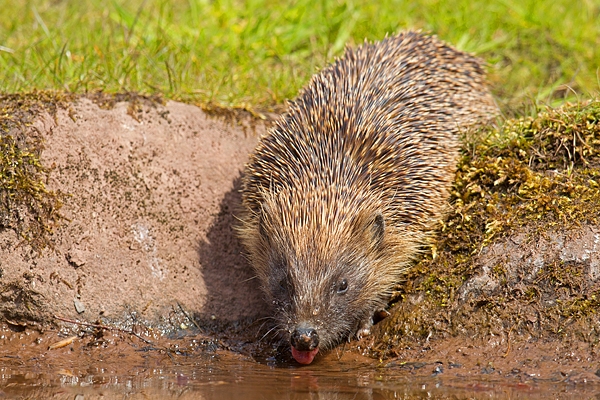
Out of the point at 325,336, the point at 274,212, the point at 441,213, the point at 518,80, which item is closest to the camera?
the point at 325,336

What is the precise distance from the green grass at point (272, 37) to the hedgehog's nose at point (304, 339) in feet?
12.0

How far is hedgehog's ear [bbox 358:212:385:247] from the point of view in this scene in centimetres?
724

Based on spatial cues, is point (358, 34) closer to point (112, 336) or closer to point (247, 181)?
point (247, 181)

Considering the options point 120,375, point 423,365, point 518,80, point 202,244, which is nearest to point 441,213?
point 423,365

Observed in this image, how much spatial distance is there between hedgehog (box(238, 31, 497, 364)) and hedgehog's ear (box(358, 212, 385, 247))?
10 millimetres

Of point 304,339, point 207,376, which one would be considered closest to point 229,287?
point 207,376

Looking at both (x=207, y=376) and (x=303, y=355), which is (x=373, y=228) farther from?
(x=207, y=376)

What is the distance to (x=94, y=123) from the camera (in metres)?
8.27

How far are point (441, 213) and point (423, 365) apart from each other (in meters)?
1.64

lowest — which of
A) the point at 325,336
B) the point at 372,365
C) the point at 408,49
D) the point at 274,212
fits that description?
the point at 372,365

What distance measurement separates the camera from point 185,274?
8031 mm

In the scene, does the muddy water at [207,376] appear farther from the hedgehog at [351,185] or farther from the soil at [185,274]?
the hedgehog at [351,185]

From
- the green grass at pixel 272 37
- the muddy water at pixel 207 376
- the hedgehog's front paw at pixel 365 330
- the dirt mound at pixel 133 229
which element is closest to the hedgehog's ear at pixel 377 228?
the hedgehog's front paw at pixel 365 330

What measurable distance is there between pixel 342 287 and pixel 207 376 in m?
1.44
